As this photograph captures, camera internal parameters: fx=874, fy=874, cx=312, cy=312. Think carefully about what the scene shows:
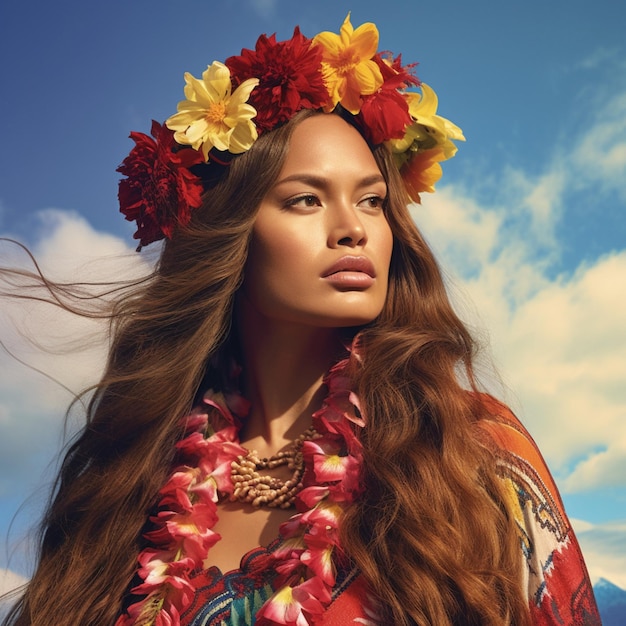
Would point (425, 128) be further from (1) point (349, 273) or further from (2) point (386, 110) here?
(1) point (349, 273)

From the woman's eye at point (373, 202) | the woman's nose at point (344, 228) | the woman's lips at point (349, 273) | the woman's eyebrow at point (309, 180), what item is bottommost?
the woman's lips at point (349, 273)

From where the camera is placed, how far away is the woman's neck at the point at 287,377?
317cm

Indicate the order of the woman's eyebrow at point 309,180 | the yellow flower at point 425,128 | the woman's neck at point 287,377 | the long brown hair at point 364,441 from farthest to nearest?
the yellow flower at point 425,128
the woman's neck at point 287,377
the woman's eyebrow at point 309,180
the long brown hair at point 364,441

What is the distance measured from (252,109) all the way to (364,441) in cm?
127

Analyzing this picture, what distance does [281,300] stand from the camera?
2.97 m

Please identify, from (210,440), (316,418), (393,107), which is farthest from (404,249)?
(210,440)

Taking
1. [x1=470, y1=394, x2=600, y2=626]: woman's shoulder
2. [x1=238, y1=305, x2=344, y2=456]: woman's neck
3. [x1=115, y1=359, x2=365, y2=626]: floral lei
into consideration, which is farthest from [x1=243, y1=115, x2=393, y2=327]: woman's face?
[x1=470, y1=394, x2=600, y2=626]: woman's shoulder

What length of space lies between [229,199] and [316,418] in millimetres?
864

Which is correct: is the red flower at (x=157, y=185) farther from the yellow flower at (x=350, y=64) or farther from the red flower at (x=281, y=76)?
the yellow flower at (x=350, y=64)

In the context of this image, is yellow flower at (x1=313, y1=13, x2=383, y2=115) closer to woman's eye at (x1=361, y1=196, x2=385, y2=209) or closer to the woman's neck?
woman's eye at (x1=361, y1=196, x2=385, y2=209)

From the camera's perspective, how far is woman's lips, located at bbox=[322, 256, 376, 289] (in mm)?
2925

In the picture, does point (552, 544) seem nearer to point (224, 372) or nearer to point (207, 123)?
point (224, 372)

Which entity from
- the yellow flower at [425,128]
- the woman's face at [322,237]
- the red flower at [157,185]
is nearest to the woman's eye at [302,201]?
the woman's face at [322,237]

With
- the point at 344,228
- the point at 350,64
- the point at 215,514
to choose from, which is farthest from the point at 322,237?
the point at 215,514
